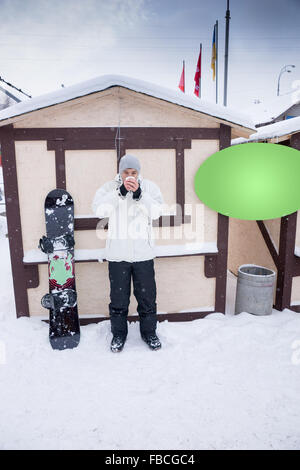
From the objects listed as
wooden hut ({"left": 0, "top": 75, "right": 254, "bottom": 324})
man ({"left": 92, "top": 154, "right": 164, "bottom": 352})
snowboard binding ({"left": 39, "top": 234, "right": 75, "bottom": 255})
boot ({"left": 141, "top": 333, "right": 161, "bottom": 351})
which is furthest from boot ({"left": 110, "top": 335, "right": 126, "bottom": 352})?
snowboard binding ({"left": 39, "top": 234, "right": 75, "bottom": 255})

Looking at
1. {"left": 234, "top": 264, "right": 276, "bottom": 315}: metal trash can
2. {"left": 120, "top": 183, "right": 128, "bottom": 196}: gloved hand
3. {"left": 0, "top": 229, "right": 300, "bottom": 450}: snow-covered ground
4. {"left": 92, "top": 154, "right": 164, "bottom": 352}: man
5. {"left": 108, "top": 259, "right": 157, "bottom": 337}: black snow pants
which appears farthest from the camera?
{"left": 234, "top": 264, "right": 276, "bottom": 315}: metal trash can

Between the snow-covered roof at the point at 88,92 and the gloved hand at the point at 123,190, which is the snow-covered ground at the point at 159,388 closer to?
the gloved hand at the point at 123,190

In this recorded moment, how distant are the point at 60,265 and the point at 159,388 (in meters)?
1.89

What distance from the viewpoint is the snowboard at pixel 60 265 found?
3.58m

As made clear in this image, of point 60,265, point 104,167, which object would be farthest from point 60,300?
point 104,167

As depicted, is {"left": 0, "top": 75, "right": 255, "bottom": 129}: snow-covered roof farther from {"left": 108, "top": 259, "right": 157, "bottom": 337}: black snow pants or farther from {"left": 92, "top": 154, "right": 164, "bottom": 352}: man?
{"left": 108, "top": 259, "right": 157, "bottom": 337}: black snow pants

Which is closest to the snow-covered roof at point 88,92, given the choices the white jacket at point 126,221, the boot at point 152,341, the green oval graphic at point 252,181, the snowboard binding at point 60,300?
the green oval graphic at point 252,181

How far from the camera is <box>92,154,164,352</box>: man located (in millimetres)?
3240

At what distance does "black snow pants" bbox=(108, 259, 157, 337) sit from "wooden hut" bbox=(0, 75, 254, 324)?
54 centimetres

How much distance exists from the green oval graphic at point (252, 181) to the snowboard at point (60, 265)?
1827 mm

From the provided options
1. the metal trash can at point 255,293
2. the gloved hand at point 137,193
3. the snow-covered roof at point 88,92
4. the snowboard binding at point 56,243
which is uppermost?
the snow-covered roof at point 88,92

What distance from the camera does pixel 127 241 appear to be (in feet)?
10.8

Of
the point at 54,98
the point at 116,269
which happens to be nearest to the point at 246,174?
the point at 116,269

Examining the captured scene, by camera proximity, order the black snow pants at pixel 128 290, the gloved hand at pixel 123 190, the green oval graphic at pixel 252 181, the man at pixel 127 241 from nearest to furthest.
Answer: the gloved hand at pixel 123 190
the man at pixel 127 241
the black snow pants at pixel 128 290
the green oval graphic at pixel 252 181
